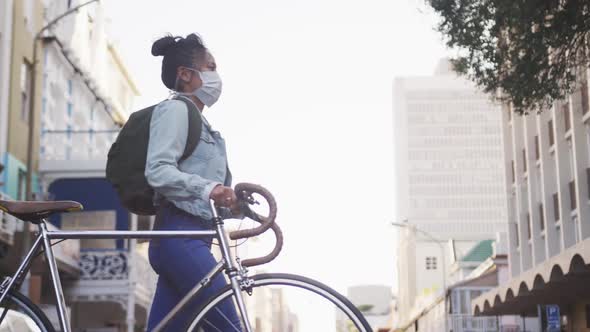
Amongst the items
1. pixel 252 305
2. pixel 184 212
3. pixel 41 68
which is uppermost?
pixel 41 68

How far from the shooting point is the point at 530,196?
1719 inches

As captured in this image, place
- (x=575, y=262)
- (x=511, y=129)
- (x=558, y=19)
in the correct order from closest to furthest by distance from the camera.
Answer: (x=558, y=19) → (x=575, y=262) → (x=511, y=129)

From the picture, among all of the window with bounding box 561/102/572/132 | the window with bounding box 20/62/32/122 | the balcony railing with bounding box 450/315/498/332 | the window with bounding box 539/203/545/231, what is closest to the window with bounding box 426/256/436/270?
the balcony railing with bounding box 450/315/498/332

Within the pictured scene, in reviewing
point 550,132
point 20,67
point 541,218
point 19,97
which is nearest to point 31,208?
point 19,97

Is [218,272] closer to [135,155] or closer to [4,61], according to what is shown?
[135,155]

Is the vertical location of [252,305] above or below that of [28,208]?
below

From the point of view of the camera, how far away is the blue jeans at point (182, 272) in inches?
171

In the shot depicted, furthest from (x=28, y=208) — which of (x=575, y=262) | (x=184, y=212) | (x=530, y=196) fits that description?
(x=530, y=196)

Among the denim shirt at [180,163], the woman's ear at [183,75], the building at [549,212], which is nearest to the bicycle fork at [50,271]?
the denim shirt at [180,163]

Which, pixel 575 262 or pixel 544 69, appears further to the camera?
pixel 575 262

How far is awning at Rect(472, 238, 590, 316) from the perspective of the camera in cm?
2653

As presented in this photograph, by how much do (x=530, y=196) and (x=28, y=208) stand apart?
1581 inches

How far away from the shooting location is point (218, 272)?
449cm

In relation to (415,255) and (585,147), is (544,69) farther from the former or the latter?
(415,255)
